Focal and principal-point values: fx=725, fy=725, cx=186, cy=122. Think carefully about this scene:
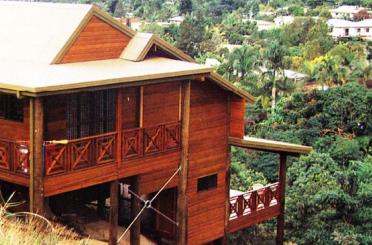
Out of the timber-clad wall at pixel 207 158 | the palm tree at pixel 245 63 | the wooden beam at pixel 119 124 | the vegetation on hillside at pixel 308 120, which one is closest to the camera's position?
the wooden beam at pixel 119 124

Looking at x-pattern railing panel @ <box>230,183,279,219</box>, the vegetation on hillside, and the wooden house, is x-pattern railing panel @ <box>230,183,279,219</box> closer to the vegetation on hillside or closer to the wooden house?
the wooden house

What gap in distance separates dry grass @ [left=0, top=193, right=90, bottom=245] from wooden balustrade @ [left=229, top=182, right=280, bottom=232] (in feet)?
17.3

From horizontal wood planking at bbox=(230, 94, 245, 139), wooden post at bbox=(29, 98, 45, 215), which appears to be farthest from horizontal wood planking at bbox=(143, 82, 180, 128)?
wooden post at bbox=(29, 98, 45, 215)

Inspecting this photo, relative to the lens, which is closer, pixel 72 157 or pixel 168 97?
pixel 72 157

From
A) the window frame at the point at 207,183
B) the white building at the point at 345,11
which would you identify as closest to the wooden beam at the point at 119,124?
the window frame at the point at 207,183

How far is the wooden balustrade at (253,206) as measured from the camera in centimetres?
1752

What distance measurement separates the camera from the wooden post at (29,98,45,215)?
11600mm

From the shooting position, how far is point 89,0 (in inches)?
5443

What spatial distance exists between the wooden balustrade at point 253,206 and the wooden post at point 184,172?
6.94 ft

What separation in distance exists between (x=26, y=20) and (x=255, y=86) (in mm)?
35464

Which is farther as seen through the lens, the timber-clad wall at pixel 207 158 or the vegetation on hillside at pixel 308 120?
the vegetation on hillside at pixel 308 120

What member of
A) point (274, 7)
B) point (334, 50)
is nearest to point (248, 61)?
point (334, 50)

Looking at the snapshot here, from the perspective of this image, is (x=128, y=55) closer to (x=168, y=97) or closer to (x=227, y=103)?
(x=168, y=97)

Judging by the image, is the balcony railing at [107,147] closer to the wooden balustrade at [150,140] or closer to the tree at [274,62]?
the wooden balustrade at [150,140]
